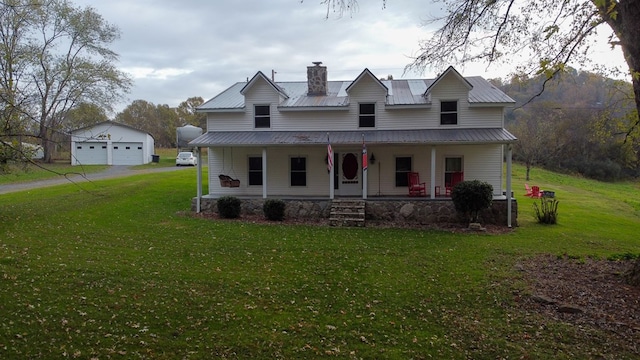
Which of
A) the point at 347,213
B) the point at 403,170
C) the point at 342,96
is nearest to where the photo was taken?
the point at 347,213

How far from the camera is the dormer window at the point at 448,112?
18.1m

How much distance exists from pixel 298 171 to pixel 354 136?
125 inches

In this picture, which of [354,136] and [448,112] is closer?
[354,136]

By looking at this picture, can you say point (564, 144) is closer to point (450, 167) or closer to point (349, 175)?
point (450, 167)

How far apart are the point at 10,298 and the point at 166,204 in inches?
502

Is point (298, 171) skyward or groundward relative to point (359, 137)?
groundward

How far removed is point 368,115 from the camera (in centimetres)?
1842

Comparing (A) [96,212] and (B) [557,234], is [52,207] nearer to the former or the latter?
(A) [96,212]

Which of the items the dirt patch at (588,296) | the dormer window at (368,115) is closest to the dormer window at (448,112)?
the dormer window at (368,115)

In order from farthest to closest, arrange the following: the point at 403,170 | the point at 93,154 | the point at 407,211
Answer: the point at 93,154
the point at 403,170
the point at 407,211

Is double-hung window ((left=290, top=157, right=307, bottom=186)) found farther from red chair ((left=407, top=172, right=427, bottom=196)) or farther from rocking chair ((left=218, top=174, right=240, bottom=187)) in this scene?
red chair ((left=407, top=172, right=427, bottom=196))

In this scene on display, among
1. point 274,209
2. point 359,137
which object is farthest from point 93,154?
point 359,137

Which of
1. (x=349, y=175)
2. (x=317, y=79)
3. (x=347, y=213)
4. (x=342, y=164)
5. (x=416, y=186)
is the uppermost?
(x=317, y=79)

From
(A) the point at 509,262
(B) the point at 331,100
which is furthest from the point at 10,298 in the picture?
(B) the point at 331,100
